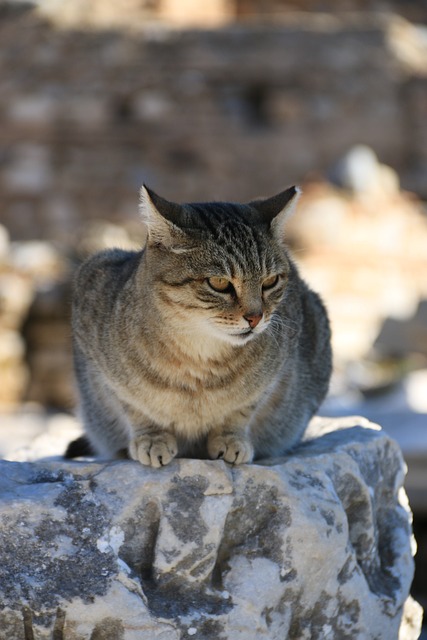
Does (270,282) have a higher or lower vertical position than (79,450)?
higher

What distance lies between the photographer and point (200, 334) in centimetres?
324

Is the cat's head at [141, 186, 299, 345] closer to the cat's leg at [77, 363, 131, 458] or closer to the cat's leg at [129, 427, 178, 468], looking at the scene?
the cat's leg at [129, 427, 178, 468]

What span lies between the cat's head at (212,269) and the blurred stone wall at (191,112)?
554 inches

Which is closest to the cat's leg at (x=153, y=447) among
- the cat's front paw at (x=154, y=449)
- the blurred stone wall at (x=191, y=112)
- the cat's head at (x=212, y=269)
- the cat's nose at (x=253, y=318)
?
the cat's front paw at (x=154, y=449)

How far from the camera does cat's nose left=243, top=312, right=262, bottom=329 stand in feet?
10.3

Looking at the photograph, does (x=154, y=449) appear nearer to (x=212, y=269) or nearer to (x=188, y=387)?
(x=188, y=387)

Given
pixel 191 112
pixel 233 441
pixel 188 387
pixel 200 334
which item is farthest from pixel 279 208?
pixel 191 112

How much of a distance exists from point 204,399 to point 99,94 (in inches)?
605

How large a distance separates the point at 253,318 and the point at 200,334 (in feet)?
0.66

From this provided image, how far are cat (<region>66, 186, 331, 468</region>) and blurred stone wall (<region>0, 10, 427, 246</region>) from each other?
545 inches

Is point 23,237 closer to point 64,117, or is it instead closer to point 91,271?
point 64,117

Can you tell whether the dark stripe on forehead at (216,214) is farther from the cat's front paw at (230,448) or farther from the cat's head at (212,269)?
the cat's front paw at (230,448)

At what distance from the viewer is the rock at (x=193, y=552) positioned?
2.81 m

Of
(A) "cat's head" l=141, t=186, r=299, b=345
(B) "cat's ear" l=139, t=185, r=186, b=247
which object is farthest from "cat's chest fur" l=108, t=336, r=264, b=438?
(B) "cat's ear" l=139, t=185, r=186, b=247
